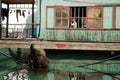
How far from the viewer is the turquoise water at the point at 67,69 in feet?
47.6

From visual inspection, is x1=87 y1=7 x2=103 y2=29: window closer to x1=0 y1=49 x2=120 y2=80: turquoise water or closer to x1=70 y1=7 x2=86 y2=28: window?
x1=70 y1=7 x2=86 y2=28: window

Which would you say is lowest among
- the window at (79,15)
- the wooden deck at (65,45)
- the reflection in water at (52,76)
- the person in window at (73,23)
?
the reflection in water at (52,76)

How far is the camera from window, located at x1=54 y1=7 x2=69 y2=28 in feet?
56.2

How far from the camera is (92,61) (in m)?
17.1

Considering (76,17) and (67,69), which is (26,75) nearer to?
(67,69)

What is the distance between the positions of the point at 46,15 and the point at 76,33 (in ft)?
6.16

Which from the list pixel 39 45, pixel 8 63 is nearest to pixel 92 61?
pixel 39 45

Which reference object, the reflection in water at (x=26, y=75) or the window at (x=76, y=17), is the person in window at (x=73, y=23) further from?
the reflection in water at (x=26, y=75)

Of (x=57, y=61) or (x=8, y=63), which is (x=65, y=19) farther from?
(x=8, y=63)

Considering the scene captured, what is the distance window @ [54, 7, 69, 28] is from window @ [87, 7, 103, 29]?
1152mm

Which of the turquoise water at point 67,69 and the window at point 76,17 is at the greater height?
the window at point 76,17

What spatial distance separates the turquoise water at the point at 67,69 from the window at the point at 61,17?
59.9 inches

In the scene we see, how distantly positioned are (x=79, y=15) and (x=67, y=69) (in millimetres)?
2994

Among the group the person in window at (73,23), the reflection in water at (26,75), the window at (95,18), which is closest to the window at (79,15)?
the person in window at (73,23)
